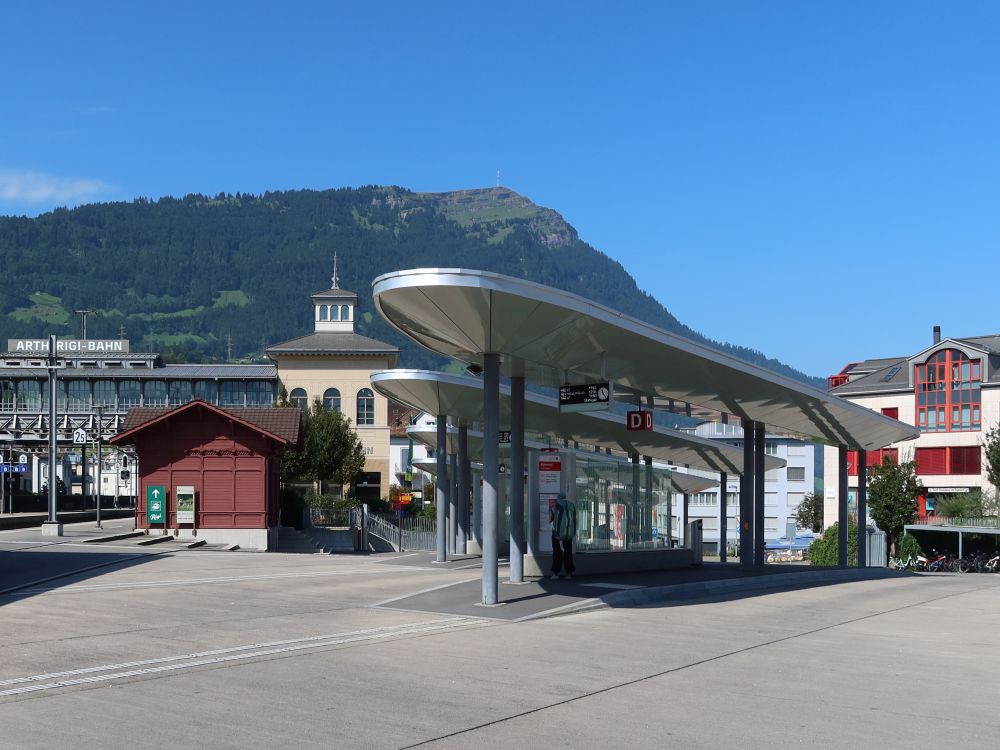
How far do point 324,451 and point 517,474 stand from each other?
127 ft

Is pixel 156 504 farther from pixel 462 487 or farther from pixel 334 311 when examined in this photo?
pixel 334 311

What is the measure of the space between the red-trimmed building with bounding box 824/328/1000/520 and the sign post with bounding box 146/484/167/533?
49.0 meters

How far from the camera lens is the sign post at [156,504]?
122 ft

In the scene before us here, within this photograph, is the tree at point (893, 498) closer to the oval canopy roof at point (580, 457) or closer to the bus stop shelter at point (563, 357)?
the oval canopy roof at point (580, 457)

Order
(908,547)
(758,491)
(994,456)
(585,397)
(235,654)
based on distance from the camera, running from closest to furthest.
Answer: (235,654) < (585,397) < (758,491) < (908,547) < (994,456)

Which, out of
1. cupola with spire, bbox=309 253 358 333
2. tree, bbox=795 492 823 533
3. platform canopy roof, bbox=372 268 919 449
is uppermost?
cupola with spire, bbox=309 253 358 333

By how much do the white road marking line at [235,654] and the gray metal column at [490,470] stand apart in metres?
1.37

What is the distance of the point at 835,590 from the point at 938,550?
48.1m

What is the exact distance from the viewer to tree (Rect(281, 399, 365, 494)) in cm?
5625

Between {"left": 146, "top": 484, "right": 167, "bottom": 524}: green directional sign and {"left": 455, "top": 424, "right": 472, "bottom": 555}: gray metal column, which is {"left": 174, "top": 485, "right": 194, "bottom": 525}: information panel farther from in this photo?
{"left": 455, "top": 424, "right": 472, "bottom": 555}: gray metal column

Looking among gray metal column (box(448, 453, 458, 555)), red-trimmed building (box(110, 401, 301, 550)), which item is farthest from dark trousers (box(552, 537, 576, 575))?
red-trimmed building (box(110, 401, 301, 550))

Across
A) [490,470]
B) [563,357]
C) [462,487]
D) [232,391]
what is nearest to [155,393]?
[232,391]

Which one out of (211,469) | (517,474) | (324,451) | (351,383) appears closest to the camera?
(517,474)

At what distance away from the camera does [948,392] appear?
76.8 meters
